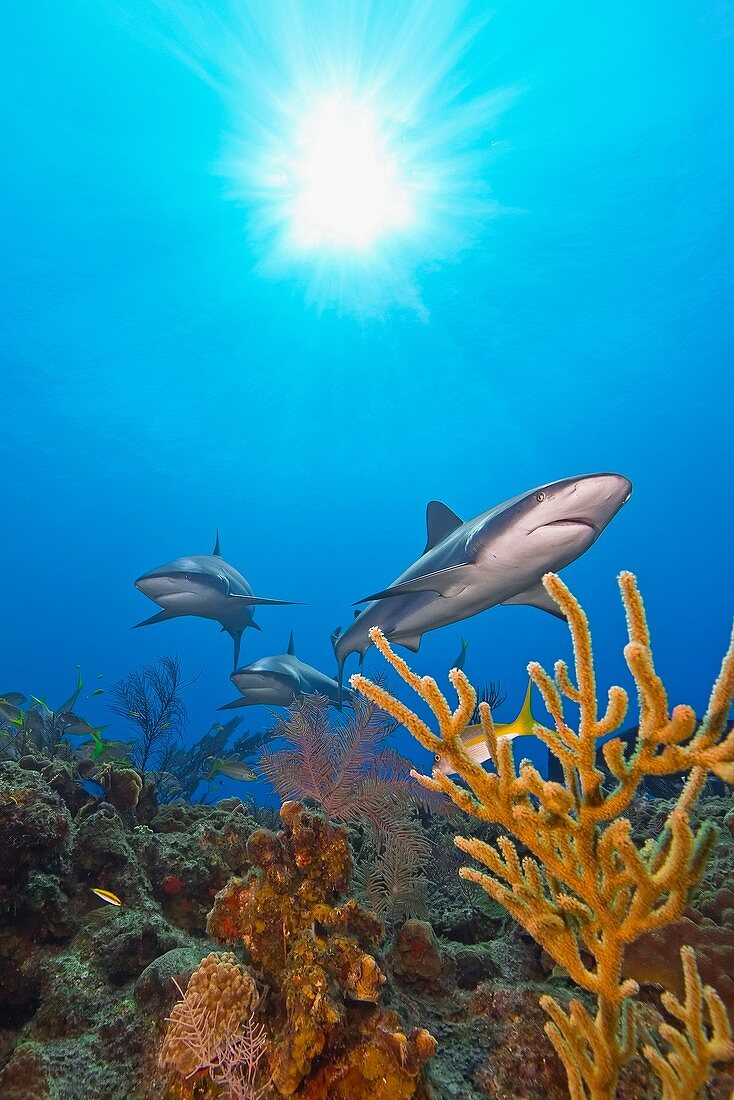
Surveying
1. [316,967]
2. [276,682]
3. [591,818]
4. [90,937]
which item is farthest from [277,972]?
[276,682]

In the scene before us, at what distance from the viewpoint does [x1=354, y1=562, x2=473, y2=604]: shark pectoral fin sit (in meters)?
5.96

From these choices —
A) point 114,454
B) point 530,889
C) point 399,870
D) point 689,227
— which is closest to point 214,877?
point 399,870

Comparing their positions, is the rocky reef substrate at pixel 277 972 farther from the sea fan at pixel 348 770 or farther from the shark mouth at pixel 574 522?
the shark mouth at pixel 574 522

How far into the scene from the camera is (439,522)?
8188 mm

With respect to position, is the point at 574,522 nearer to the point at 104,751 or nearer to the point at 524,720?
the point at 524,720

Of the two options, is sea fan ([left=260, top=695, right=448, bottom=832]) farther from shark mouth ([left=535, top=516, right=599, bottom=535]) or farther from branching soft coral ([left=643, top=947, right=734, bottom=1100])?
branching soft coral ([left=643, top=947, right=734, bottom=1100])

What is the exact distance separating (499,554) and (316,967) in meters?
4.27

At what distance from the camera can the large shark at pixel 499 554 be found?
183 inches

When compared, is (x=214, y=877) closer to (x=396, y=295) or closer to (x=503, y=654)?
(x=396, y=295)

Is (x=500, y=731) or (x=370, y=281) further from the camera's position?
(x=370, y=281)

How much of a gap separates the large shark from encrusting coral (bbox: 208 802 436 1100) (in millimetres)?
3137

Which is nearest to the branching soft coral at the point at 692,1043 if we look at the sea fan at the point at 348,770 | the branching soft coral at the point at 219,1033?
the branching soft coral at the point at 219,1033

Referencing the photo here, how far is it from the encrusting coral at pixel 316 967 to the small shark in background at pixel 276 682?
8659mm

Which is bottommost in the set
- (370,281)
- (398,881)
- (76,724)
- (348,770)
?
(398,881)
